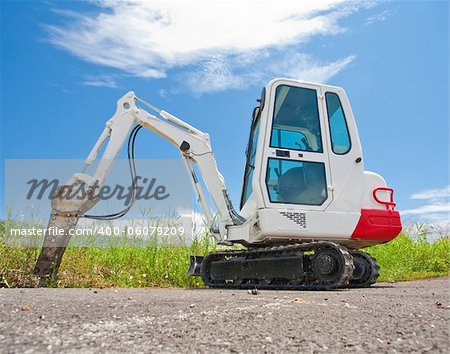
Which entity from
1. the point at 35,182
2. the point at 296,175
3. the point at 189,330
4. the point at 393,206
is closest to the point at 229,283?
the point at 296,175

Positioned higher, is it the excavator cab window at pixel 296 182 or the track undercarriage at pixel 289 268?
the excavator cab window at pixel 296 182

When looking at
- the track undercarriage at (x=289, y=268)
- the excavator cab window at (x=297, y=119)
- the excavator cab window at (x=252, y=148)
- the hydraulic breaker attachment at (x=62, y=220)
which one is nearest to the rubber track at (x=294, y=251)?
the track undercarriage at (x=289, y=268)

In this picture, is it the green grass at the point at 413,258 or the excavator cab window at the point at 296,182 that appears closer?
the excavator cab window at the point at 296,182

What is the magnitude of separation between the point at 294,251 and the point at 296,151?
61.7 inches

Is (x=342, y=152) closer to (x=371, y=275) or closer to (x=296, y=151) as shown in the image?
(x=296, y=151)

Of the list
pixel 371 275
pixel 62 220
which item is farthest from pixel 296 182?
pixel 62 220

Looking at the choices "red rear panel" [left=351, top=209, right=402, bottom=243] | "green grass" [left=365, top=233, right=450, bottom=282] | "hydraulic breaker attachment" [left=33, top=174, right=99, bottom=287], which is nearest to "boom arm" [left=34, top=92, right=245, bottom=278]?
"hydraulic breaker attachment" [left=33, top=174, right=99, bottom=287]

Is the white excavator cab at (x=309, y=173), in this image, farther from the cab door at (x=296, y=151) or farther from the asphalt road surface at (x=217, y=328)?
the asphalt road surface at (x=217, y=328)

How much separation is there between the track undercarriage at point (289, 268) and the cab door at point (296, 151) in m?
0.77

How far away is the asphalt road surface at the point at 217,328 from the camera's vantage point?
198 cm

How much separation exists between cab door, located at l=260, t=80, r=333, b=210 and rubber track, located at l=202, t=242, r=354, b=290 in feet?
2.14

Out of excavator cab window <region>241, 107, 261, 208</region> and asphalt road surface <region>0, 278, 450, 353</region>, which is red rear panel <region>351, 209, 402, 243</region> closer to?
excavator cab window <region>241, 107, 261, 208</region>

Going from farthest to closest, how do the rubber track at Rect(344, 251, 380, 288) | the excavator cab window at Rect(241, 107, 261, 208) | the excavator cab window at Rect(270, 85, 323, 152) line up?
the excavator cab window at Rect(241, 107, 261, 208) < the excavator cab window at Rect(270, 85, 323, 152) < the rubber track at Rect(344, 251, 380, 288)

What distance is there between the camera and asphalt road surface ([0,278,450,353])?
1.98m
